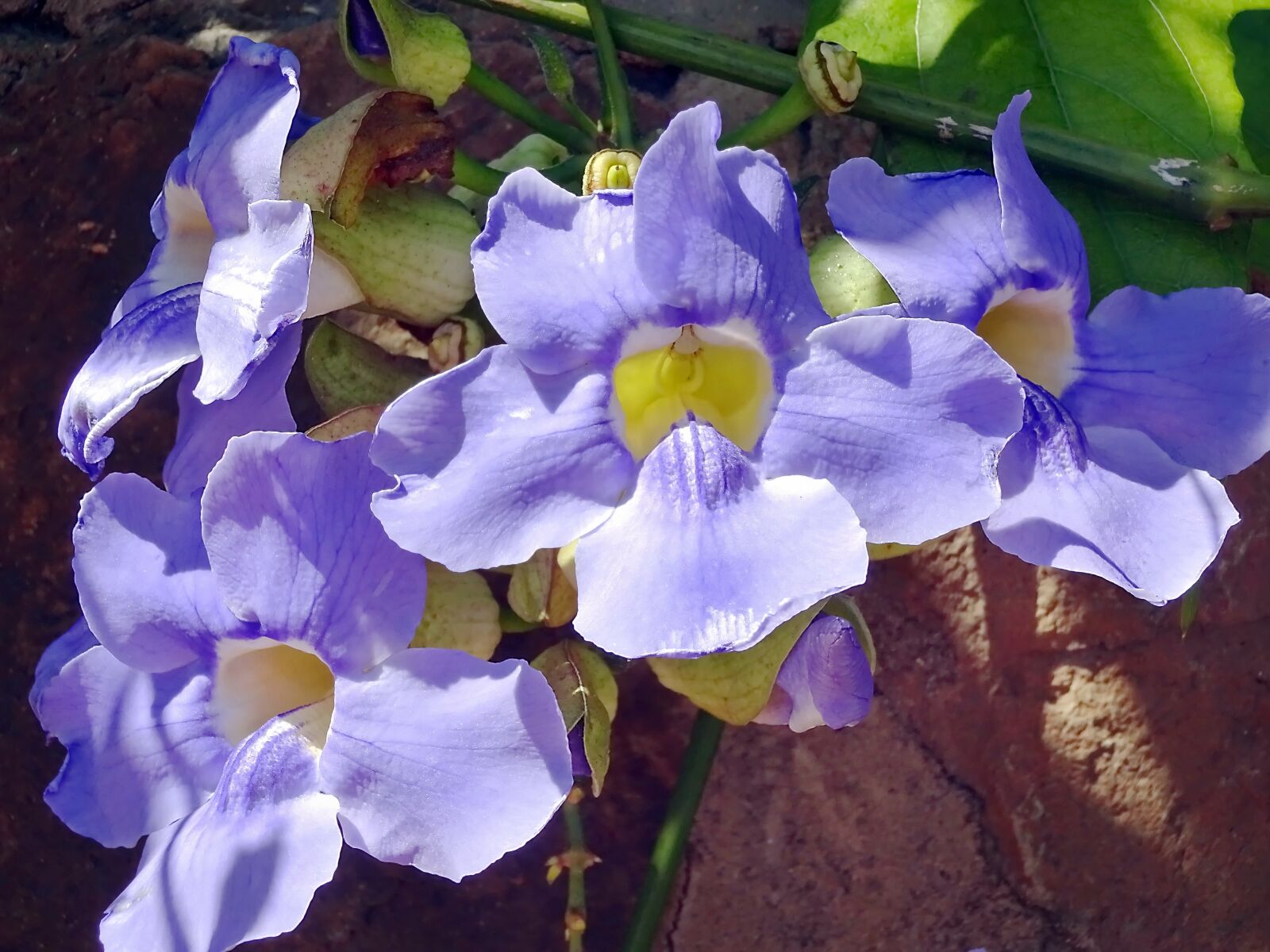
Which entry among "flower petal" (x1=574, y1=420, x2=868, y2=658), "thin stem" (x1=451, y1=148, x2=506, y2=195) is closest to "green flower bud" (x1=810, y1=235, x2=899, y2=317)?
"flower petal" (x1=574, y1=420, x2=868, y2=658)

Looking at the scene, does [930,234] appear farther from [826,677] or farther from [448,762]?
[448,762]

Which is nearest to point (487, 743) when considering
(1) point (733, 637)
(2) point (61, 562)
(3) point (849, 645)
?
(1) point (733, 637)

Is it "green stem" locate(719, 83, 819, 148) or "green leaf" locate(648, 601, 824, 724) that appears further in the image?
"green stem" locate(719, 83, 819, 148)

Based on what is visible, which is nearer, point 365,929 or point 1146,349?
point 1146,349

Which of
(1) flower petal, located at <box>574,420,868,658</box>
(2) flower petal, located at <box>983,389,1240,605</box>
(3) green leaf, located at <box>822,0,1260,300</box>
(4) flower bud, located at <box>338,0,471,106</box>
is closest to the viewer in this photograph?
(1) flower petal, located at <box>574,420,868,658</box>

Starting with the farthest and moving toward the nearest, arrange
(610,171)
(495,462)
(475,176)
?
(475,176), (610,171), (495,462)

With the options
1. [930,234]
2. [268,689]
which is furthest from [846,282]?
[268,689]

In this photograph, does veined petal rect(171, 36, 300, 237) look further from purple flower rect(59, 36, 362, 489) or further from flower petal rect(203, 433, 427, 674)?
flower petal rect(203, 433, 427, 674)

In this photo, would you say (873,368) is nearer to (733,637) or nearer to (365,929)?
(733,637)
